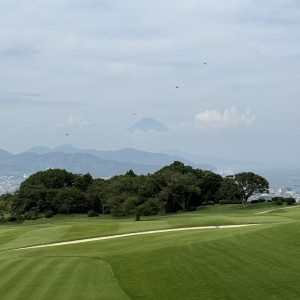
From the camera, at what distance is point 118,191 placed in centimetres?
6756

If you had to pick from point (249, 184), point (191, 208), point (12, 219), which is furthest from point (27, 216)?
point (249, 184)

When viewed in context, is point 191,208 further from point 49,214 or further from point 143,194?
point 49,214

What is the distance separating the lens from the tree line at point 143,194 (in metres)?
61.2

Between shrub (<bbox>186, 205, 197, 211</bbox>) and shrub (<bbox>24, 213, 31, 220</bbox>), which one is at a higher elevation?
shrub (<bbox>186, 205, 197, 211</bbox>)

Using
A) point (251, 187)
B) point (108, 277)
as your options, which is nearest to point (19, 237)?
point (108, 277)

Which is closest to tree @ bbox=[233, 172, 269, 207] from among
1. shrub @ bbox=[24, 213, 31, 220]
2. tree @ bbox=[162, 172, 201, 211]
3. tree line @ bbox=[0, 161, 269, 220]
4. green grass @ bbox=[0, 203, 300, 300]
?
tree line @ bbox=[0, 161, 269, 220]

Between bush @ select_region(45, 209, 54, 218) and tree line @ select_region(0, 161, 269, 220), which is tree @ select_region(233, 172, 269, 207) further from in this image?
bush @ select_region(45, 209, 54, 218)

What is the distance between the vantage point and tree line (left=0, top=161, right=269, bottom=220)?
61.2 m

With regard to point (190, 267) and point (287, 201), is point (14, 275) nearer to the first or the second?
point (190, 267)

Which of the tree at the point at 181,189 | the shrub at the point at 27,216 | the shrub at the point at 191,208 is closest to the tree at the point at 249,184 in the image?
the tree at the point at 181,189

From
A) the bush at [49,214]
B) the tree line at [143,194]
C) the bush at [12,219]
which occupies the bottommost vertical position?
the bush at [12,219]

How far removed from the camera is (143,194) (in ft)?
225

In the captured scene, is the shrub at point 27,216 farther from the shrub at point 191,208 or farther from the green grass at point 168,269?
the green grass at point 168,269

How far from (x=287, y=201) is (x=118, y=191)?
30.0m
